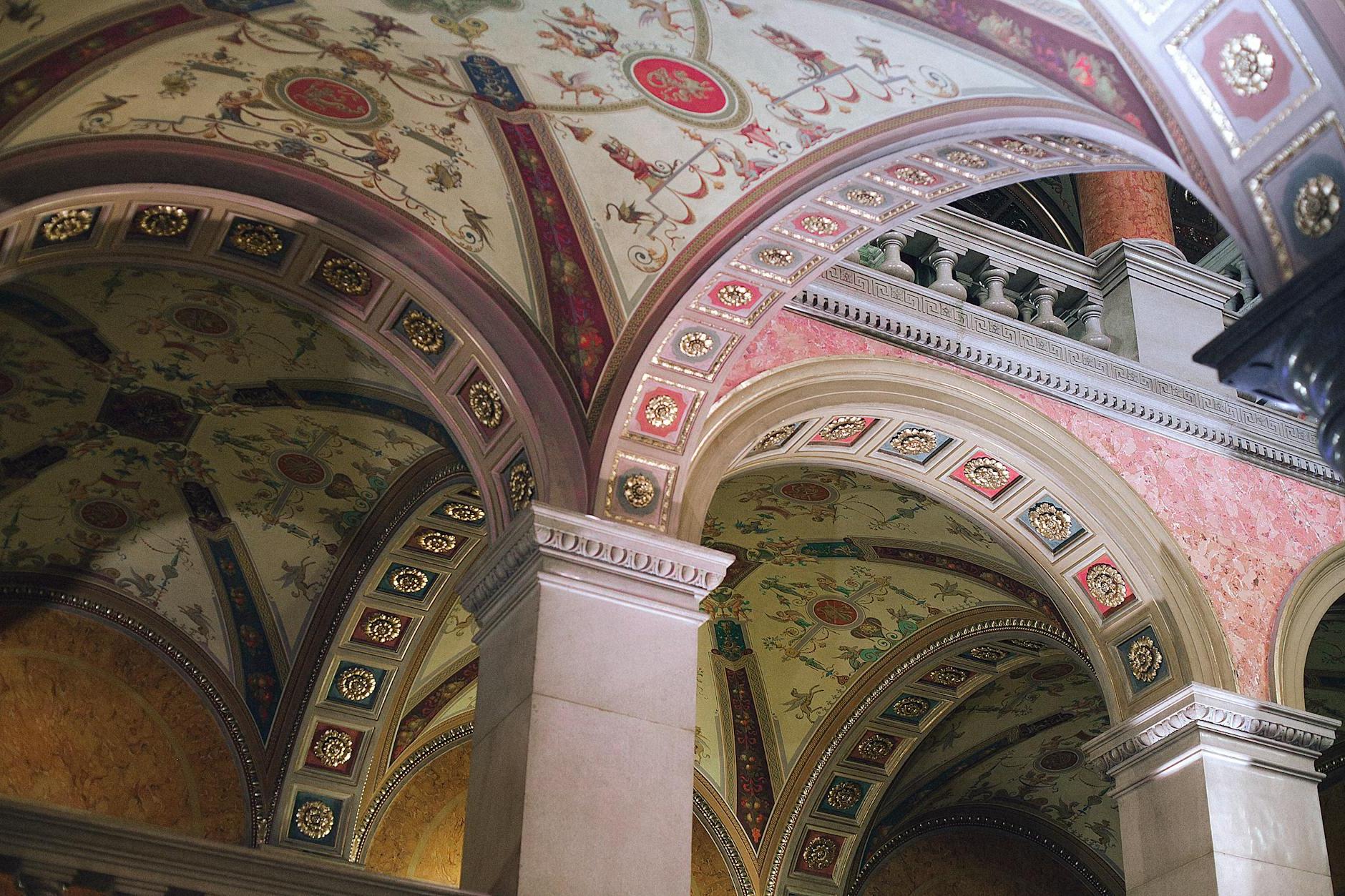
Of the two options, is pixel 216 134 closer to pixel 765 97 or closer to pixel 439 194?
pixel 439 194

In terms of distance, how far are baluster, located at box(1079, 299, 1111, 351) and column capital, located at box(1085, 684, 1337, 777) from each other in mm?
2131

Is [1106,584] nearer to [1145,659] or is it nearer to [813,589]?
[1145,659]

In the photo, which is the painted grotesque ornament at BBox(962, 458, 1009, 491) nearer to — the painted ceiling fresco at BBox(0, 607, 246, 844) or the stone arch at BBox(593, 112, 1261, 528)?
the stone arch at BBox(593, 112, 1261, 528)

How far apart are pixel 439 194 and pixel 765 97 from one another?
5.33 feet

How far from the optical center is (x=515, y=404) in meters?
7.29

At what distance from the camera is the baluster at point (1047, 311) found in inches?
358

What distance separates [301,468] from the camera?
9539 mm

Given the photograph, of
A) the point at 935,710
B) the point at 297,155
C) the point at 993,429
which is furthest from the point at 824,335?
the point at 935,710

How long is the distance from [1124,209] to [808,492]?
2.76 meters

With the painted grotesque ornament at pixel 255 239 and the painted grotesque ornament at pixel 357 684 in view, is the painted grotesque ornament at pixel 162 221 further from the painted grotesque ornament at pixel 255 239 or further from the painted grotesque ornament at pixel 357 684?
the painted grotesque ornament at pixel 357 684

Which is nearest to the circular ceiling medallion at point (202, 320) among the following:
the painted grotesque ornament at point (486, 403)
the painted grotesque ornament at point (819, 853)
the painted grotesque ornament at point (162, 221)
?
the painted grotesque ornament at point (162, 221)

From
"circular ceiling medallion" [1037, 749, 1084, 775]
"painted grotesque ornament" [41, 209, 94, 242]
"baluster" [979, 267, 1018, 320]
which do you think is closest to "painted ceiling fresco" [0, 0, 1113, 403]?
"painted grotesque ornament" [41, 209, 94, 242]

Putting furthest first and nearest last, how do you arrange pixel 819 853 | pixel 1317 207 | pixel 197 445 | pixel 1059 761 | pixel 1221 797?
pixel 1059 761 < pixel 819 853 < pixel 197 445 < pixel 1221 797 < pixel 1317 207

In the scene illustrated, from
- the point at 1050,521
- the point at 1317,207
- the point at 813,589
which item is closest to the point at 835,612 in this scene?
the point at 813,589
